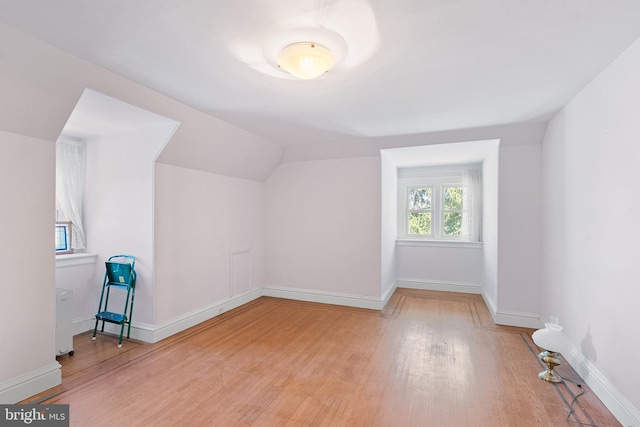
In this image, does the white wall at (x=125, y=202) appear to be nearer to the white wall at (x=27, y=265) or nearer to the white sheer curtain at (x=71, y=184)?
the white sheer curtain at (x=71, y=184)

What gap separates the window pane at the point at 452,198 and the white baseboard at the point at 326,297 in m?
2.51

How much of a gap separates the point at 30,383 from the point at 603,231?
4637mm

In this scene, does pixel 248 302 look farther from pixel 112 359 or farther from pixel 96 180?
pixel 96 180

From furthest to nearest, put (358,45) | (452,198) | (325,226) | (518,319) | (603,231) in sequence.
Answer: (452,198) < (325,226) < (518,319) < (603,231) < (358,45)

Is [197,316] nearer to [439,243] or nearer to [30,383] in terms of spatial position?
[30,383]

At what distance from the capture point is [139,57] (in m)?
2.17

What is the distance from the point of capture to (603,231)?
241 centimetres

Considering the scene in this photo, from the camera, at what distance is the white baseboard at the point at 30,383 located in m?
2.23

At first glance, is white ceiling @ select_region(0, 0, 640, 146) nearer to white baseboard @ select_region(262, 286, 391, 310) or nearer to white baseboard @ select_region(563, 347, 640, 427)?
white baseboard @ select_region(563, 347, 640, 427)

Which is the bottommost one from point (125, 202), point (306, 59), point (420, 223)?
point (420, 223)

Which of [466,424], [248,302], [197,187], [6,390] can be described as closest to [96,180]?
[197,187]

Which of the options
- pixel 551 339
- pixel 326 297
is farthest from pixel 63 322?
pixel 551 339

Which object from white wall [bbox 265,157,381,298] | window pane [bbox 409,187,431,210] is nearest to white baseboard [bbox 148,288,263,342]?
white wall [bbox 265,157,381,298]

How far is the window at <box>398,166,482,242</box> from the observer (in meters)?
5.67
